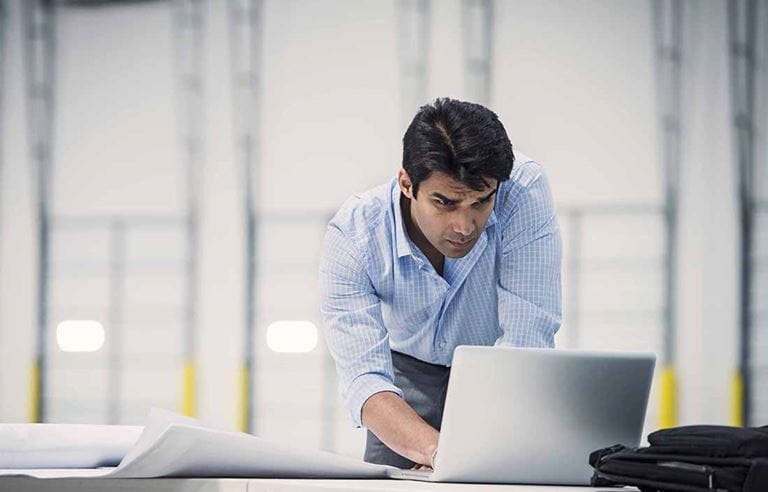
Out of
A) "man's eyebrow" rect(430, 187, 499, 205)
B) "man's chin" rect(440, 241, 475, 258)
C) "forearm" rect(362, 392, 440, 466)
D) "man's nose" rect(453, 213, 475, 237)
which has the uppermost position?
"man's eyebrow" rect(430, 187, 499, 205)

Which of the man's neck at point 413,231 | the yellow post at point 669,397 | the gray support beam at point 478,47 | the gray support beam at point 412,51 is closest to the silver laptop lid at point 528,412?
the man's neck at point 413,231

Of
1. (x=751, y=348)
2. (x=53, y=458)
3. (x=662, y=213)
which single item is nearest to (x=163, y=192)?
(x=662, y=213)

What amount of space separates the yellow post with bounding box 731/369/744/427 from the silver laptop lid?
5874mm

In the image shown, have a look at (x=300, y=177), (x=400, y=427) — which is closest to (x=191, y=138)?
(x=300, y=177)

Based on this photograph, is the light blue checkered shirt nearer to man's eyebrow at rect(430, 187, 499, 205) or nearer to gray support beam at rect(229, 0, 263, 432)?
man's eyebrow at rect(430, 187, 499, 205)

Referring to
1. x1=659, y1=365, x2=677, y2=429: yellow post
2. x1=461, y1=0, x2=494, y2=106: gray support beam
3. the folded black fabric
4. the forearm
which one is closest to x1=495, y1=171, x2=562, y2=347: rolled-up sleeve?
the forearm

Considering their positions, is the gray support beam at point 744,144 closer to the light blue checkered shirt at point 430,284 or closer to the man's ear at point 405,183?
the light blue checkered shirt at point 430,284

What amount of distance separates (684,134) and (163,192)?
3.40m

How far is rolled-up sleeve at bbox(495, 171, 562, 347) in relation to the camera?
6.14 feet

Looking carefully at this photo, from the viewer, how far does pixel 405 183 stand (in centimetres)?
186

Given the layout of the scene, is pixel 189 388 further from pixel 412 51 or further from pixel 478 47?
pixel 478 47

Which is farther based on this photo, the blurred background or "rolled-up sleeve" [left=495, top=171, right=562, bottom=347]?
the blurred background

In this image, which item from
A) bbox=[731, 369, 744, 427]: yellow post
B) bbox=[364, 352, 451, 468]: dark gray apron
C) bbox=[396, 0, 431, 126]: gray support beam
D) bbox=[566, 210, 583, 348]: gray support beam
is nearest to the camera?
bbox=[364, 352, 451, 468]: dark gray apron

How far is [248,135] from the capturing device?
7695mm
